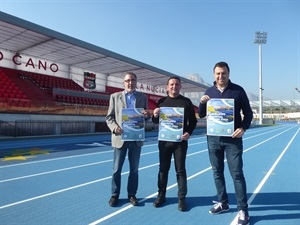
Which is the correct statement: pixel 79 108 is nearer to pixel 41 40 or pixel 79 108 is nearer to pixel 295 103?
pixel 41 40

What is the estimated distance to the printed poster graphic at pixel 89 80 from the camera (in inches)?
1029

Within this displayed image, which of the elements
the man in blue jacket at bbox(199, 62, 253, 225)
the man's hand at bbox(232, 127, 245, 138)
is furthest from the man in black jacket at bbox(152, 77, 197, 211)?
the man's hand at bbox(232, 127, 245, 138)

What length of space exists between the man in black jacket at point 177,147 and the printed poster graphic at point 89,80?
2337 centimetres

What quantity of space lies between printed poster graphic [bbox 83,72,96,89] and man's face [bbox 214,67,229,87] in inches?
941

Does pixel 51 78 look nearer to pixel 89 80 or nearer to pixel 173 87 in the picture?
pixel 89 80

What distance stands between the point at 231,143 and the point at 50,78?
72.7 ft

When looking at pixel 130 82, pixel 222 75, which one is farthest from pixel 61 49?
pixel 222 75

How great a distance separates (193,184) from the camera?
5.33m

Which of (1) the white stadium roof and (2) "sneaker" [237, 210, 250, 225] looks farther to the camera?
(1) the white stadium roof

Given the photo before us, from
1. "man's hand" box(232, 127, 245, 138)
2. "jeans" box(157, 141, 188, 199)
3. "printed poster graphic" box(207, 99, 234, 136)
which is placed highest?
"printed poster graphic" box(207, 99, 234, 136)

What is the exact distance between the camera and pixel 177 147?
383cm

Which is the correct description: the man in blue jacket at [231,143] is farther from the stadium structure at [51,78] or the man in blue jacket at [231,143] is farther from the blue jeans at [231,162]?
the stadium structure at [51,78]

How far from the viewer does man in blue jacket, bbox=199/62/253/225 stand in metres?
3.36

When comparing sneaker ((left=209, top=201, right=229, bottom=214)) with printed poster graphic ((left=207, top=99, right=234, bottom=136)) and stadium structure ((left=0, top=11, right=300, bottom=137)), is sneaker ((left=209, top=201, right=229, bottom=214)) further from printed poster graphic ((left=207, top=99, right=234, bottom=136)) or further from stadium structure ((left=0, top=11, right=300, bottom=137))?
stadium structure ((left=0, top=11, right=300, bottom=137))
